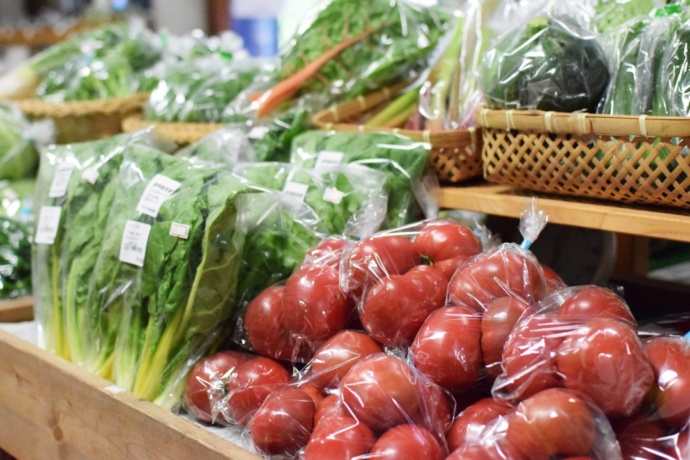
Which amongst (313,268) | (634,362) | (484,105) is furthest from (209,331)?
(634,362)

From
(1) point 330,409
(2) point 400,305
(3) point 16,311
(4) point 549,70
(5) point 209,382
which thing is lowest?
(3) point 16,311

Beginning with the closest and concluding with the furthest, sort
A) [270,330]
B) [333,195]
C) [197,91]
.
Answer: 1. [270,330]
2. [333,195]
3. [197,91]

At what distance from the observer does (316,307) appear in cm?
117

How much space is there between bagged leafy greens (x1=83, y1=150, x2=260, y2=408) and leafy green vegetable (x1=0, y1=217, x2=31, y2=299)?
0.60m

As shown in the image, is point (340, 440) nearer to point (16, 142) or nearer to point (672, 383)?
point (672, 383)

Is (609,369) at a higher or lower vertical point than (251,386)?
higher

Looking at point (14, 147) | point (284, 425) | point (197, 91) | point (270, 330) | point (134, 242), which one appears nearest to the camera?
point (284, 425)

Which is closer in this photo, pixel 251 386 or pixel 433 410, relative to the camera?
pixel 433 410

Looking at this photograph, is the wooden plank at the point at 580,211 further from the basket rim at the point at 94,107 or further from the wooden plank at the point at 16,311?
the basket rim at the point at 94,107

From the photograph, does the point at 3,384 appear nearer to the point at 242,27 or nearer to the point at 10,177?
the point at 10,177

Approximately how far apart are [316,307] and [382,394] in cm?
25

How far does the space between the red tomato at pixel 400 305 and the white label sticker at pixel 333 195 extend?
0.44m

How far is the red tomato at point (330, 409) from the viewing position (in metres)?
0.98

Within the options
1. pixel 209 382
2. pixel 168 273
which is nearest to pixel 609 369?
pixel 209 382
